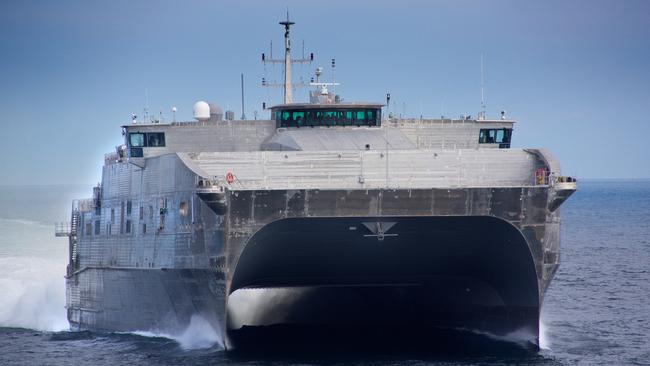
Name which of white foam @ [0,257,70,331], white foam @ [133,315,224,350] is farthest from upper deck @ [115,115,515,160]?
white foam @ [0,257,70,331]

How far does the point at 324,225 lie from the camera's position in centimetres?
3575

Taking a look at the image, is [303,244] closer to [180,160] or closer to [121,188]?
[180,160]

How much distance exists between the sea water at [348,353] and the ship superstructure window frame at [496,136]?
6.36 metres

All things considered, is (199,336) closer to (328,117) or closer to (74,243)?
(328,117)

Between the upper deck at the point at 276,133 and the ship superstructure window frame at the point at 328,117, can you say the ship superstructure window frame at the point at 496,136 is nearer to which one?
the upper deck at the point at 276,133

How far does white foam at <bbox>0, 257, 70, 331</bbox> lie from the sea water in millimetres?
42

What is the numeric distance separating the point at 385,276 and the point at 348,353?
3.00m

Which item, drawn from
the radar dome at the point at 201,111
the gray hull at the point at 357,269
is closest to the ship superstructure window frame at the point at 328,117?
the radar dome at the point at 201,111

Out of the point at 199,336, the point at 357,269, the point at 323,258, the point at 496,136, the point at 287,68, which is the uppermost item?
the point at 287,68

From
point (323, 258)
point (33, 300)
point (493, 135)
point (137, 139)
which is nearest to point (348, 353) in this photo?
point (323, 258)

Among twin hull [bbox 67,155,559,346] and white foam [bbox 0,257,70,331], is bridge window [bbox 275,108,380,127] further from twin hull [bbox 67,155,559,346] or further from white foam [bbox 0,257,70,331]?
white foam [bbox 0,257,70,331]

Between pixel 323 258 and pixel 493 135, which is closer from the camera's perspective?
pixel 323 258

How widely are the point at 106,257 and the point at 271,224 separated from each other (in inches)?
474

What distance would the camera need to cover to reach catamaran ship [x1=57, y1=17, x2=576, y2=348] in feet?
115
